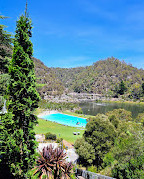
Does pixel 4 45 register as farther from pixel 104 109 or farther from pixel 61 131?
pixel 104 109

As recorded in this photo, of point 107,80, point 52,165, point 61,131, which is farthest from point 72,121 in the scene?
point 107,80

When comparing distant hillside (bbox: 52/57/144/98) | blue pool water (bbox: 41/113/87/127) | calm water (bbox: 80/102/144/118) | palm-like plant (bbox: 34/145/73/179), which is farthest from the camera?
distant hillside (bbox: 52/57/144/98)

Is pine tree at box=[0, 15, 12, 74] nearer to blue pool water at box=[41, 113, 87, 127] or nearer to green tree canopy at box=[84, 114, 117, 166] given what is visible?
green tree canopy at box=[84, 114, 117, 166]

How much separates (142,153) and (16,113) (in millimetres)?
8491

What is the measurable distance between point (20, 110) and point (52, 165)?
2.86m

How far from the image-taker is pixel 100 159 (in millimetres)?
15078

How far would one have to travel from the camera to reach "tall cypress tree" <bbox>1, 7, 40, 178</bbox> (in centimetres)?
589

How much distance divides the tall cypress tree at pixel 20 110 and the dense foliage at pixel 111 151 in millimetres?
6592

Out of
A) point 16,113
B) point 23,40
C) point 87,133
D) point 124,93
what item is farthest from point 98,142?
point 124,93

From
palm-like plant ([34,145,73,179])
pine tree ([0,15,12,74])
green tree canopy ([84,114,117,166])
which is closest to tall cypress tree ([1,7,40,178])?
palm-like plant ([34,145,73,179])

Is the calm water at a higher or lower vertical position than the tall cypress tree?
lower

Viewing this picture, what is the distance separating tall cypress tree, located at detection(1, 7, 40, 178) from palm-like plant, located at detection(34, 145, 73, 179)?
467 millimetres

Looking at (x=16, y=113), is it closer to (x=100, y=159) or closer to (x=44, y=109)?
(x=100, y=159)

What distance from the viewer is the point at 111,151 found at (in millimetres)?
13875
